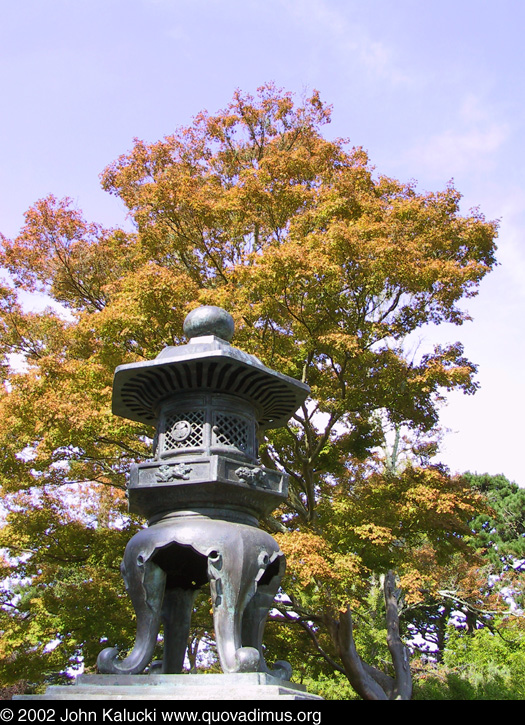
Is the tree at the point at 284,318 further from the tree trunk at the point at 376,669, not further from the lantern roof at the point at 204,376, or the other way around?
the lantern roof at the point at 204,376

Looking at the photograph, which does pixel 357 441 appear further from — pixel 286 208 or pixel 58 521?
pixel 58 521

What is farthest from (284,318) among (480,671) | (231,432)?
(480,671)

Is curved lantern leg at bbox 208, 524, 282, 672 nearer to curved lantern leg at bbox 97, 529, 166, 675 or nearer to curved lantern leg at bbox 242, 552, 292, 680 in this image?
curved lantern leg at bbox 242, 552, 292, 680

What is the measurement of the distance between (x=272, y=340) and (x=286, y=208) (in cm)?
260

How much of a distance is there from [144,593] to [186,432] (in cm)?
97

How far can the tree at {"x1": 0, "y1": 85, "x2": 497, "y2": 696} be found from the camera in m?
8.50

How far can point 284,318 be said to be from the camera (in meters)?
9.13

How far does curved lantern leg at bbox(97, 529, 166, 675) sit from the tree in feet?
16.0

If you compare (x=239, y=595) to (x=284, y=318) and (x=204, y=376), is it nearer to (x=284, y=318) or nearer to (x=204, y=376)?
(x=204, y=376)

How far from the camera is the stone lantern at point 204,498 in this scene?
3133mm

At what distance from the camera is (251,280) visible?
28.6 feet

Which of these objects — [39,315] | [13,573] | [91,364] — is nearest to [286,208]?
[91,364]

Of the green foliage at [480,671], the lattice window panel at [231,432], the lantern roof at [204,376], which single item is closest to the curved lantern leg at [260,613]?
the lattice window panel at [231,432]

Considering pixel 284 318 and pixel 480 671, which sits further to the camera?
pixel 480 671
